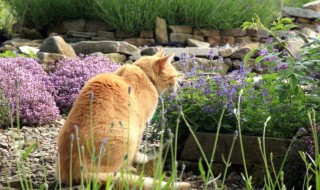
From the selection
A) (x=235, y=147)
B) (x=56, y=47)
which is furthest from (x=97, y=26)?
(x=235, y=147)

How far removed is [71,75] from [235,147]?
2.89 m

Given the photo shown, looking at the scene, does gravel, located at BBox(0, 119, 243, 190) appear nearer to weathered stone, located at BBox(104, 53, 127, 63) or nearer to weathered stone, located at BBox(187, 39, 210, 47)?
weathered stone, located at BBox(104, 53, 127, 63)

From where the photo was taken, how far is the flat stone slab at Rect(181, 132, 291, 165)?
446 cm

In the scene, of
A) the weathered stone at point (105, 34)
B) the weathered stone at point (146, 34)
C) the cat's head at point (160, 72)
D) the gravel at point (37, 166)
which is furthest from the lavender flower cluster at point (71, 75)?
the weathered stone at point (105, 34)

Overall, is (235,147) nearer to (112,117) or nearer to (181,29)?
(112,117)

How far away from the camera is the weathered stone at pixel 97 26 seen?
1133cm

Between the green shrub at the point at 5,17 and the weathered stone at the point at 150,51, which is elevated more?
the green shrub at the point at 5,17

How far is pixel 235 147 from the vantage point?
464 centimetres

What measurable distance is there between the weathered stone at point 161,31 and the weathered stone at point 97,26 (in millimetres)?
986

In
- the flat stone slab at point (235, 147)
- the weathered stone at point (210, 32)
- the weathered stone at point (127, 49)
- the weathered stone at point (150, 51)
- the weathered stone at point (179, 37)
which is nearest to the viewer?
the flat stone slab at point (235, 147)

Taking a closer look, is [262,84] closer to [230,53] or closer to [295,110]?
[295,110]

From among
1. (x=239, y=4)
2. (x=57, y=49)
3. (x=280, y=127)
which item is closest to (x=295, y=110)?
(x=280, y=127)

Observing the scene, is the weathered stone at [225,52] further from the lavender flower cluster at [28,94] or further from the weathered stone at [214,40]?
the lavender flower cluster at [28,94]

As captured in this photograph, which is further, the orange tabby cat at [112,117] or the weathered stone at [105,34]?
the weathered stone at [105,34]
